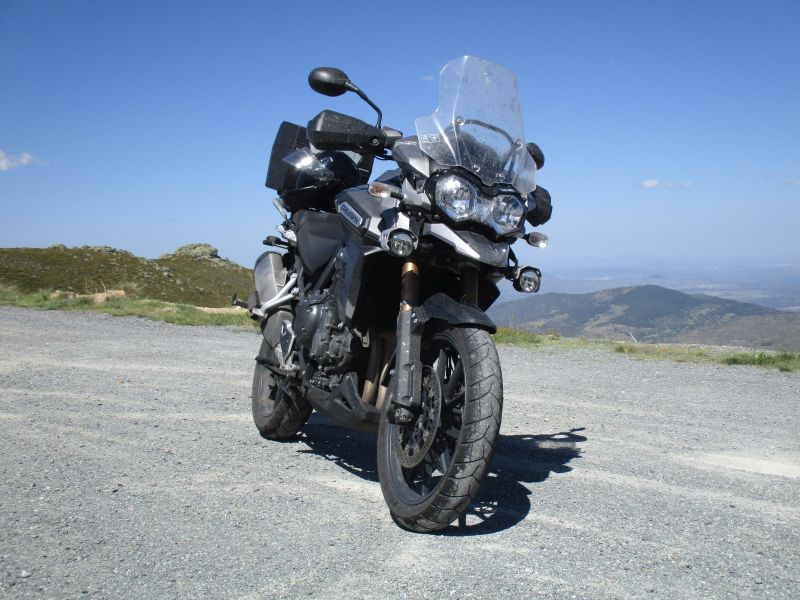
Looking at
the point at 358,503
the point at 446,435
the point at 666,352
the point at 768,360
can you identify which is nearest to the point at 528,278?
the point at 446,435

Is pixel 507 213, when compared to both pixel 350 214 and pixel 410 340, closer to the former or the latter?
pixel 410 340

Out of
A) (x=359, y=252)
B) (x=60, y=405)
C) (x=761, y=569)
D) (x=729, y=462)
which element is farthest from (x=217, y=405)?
(x=761, y=569)

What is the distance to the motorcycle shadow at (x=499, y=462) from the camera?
3623 millimetres

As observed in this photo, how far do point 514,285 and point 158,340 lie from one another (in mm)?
7753

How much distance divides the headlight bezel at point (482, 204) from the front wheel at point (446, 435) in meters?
0.52

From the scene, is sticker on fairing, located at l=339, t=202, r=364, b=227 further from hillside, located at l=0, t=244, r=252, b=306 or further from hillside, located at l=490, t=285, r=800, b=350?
hillside, located at l=490, t=285, r=800, b=350

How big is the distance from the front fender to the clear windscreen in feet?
2.02

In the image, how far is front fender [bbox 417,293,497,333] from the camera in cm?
343

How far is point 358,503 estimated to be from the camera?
3.84 m

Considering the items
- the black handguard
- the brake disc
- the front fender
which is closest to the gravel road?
the brake disc

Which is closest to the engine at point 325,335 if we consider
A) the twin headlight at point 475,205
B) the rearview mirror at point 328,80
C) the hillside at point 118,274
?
the twin headlight at point 475,205

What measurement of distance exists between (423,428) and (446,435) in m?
0.13

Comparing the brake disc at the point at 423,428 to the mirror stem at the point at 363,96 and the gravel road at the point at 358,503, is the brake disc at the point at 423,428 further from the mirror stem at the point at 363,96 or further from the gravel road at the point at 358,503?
the mirror stem at the point at 363,96

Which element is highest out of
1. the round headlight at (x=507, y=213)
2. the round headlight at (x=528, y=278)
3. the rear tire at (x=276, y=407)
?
the round headlight at (x=507, y=213)
